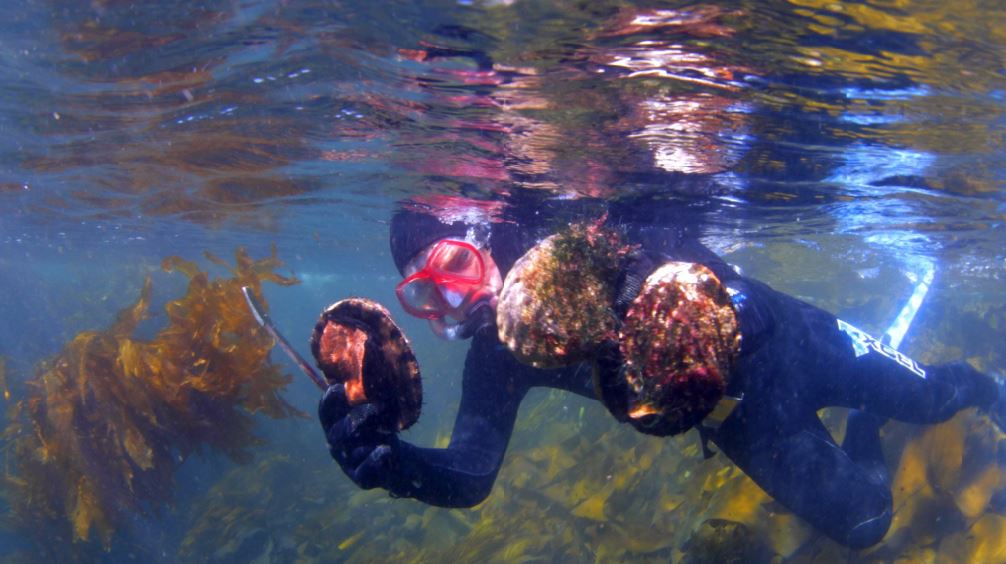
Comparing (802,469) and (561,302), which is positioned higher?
(561,302)

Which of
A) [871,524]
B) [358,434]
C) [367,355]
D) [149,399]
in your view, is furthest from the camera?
[149,399]

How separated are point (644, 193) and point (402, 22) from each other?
20.7 ft

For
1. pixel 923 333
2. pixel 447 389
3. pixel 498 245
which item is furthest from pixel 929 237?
pixel 447 389

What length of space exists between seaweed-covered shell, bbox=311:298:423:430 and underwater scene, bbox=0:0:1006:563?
0.02 m

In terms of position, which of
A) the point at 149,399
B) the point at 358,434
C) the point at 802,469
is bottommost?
the point at 149,399

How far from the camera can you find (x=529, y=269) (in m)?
2.84

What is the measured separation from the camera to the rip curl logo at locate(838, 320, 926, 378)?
5.43 m

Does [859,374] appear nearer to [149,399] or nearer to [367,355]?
[367,355]

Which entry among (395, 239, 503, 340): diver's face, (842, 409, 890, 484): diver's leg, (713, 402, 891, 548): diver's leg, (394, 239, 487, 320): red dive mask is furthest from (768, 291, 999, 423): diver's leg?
(394, 239, 487, 320): red dive mask

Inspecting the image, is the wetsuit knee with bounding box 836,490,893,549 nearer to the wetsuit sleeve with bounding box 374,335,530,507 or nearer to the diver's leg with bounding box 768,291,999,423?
the diver's leg with bounding box 768,291,999,423

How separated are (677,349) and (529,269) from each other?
89cm

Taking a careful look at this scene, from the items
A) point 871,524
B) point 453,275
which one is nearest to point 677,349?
point 453,275

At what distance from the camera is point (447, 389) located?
1089 inches

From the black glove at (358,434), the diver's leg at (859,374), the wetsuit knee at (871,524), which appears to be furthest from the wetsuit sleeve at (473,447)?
the wetsuit knee at (871,524)
